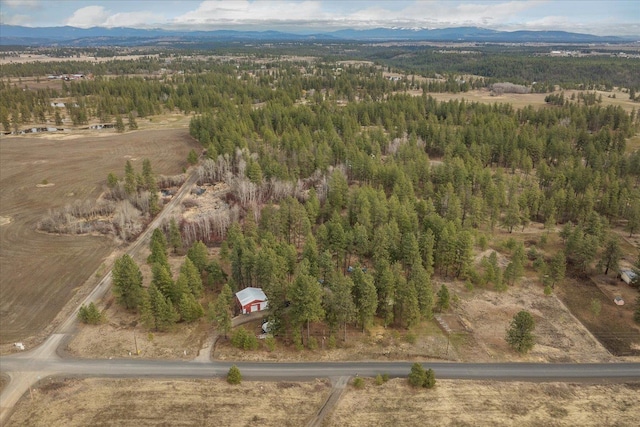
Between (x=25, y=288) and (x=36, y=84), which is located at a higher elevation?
(x=36, y=84)

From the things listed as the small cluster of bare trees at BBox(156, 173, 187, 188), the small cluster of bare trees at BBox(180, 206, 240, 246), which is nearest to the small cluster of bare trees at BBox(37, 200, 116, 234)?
the small cluster of bare trees at BBox(180, 206, 240, 246)

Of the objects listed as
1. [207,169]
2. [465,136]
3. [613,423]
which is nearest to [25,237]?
[207,169]

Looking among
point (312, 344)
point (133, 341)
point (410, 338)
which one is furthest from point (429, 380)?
point (133, 341)

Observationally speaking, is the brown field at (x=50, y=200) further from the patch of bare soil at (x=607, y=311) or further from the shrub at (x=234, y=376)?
the patch of bare soil at (x=607, y=311)

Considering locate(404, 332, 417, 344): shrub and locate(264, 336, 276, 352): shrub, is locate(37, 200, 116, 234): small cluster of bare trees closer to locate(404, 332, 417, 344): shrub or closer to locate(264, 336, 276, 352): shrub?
locate(264, 336, 276, 352): shrub

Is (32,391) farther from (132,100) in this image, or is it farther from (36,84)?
(36,84)

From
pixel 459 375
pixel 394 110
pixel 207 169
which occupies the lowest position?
pixel 459 375

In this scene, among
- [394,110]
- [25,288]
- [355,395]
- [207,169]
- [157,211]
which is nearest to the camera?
[355,395]
